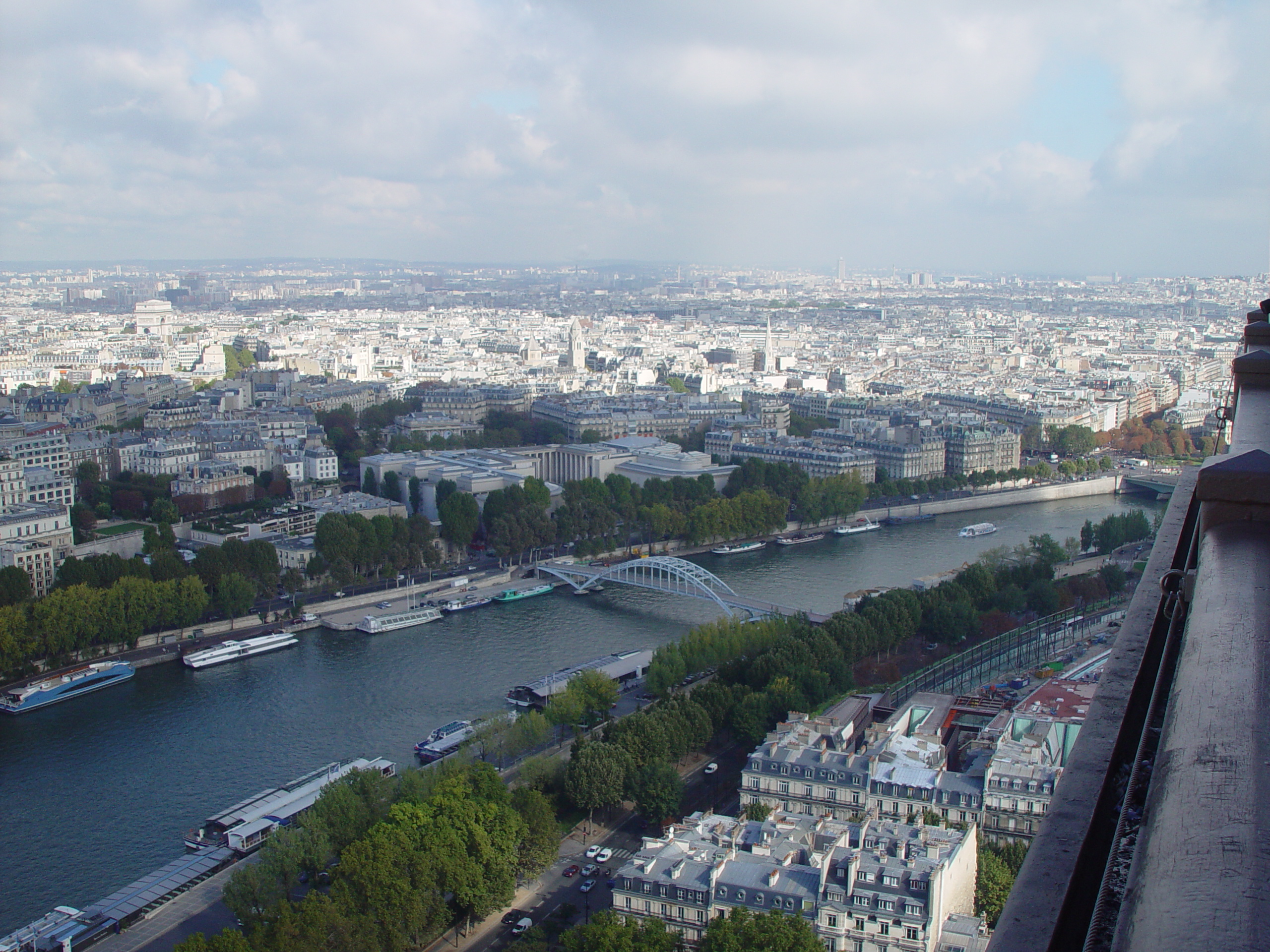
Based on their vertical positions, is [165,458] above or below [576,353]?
below

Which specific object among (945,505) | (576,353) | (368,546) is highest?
(576,353)

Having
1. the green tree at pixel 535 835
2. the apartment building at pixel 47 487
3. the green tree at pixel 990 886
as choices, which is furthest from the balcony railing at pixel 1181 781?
the apartment building at pixel 47 487

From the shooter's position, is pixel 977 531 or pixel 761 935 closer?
pixel 761 935

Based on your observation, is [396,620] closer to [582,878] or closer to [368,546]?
[368,546]

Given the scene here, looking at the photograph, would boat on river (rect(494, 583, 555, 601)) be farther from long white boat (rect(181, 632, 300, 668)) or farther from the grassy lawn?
the grassy lawn

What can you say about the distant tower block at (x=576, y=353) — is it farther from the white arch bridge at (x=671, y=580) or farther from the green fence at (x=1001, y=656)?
the green fence at (x=1001, y=656)

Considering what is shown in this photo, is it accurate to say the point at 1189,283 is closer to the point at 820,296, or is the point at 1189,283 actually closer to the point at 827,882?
the point at 820,296

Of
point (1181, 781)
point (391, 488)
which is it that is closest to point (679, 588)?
point (391, 488)

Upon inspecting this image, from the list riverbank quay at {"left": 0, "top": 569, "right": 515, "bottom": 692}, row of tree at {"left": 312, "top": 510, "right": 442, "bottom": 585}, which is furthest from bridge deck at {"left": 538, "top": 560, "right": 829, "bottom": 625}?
row of tree at {"left": 312, "top": 510, "right": 442, "bottom": 585}
